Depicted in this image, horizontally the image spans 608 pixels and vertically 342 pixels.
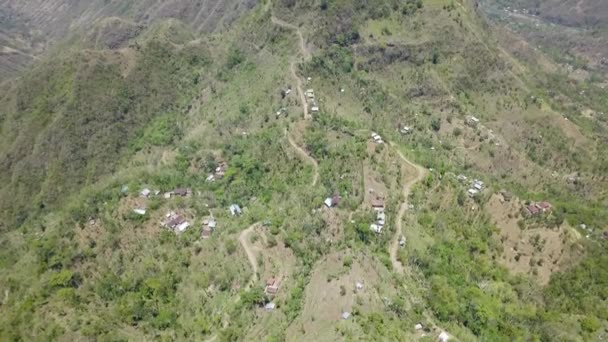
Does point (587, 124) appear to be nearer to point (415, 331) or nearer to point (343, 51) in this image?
point (343, 51)

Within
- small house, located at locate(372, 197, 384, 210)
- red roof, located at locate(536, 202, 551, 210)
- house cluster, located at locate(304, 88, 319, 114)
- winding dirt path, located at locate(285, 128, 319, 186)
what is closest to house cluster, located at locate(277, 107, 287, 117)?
house cluster, located at locate(304, 88, 319, 114)

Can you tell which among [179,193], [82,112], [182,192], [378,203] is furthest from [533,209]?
[82,112]

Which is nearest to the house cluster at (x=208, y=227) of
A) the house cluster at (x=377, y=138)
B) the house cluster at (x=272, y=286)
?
the house cluster at (x=272, y=286)

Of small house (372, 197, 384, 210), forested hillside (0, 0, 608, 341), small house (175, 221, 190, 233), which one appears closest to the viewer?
forested hillside (0, 0, 608, 341)

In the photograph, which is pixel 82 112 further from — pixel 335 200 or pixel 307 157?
pixel 335 200

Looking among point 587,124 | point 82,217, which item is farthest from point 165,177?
point 587,124

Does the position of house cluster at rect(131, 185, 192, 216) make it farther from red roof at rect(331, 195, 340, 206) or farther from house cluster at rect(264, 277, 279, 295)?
house cluster at rect(264, 277, 279, 295)
